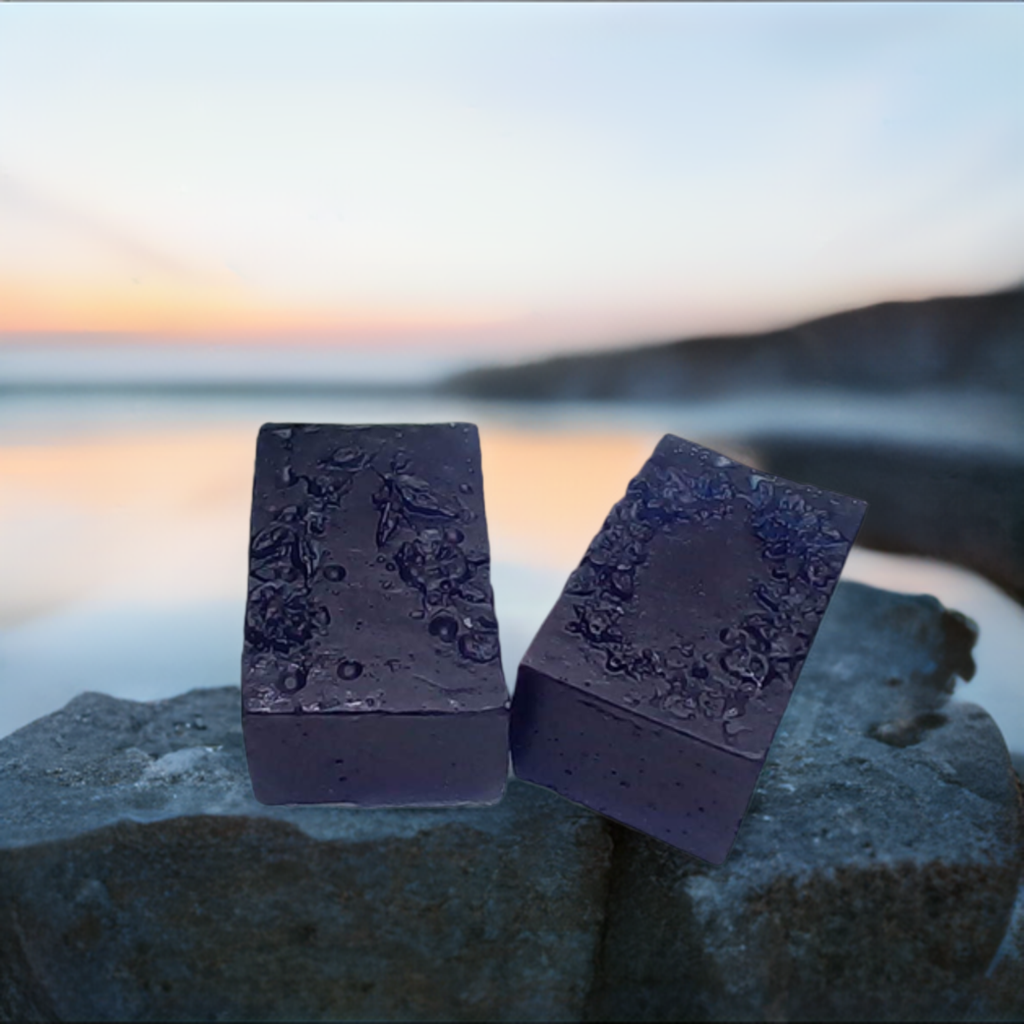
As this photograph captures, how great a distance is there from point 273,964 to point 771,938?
1.84ft

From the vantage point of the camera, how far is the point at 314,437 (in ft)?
4.09

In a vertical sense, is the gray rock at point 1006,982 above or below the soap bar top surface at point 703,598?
below

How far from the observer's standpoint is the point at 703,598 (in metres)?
1.14

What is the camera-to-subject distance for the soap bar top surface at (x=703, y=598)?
3.48 feet

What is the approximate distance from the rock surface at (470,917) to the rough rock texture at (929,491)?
84 centimetres

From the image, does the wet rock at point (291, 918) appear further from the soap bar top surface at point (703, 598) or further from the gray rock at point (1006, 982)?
the gray rock at point (1006, 982)

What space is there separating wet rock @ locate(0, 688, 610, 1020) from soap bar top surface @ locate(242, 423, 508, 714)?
16 centimetres

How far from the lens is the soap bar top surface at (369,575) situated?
41.4 inches

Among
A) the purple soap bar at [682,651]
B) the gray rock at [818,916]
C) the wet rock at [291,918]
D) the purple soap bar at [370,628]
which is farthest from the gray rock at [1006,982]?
the purple soap bar at [370,628]

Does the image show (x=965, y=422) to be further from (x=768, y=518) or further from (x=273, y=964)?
(x=273, y=964)

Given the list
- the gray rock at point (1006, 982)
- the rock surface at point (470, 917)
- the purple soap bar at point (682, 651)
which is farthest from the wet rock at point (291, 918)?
the gray rock at point (1006, 982)

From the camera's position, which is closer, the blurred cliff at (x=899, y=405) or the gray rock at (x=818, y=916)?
the gray rock at (x=818, y=916)

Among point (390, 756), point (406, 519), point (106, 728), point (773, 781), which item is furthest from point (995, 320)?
point (106, 728)

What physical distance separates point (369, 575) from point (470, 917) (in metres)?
0.41
